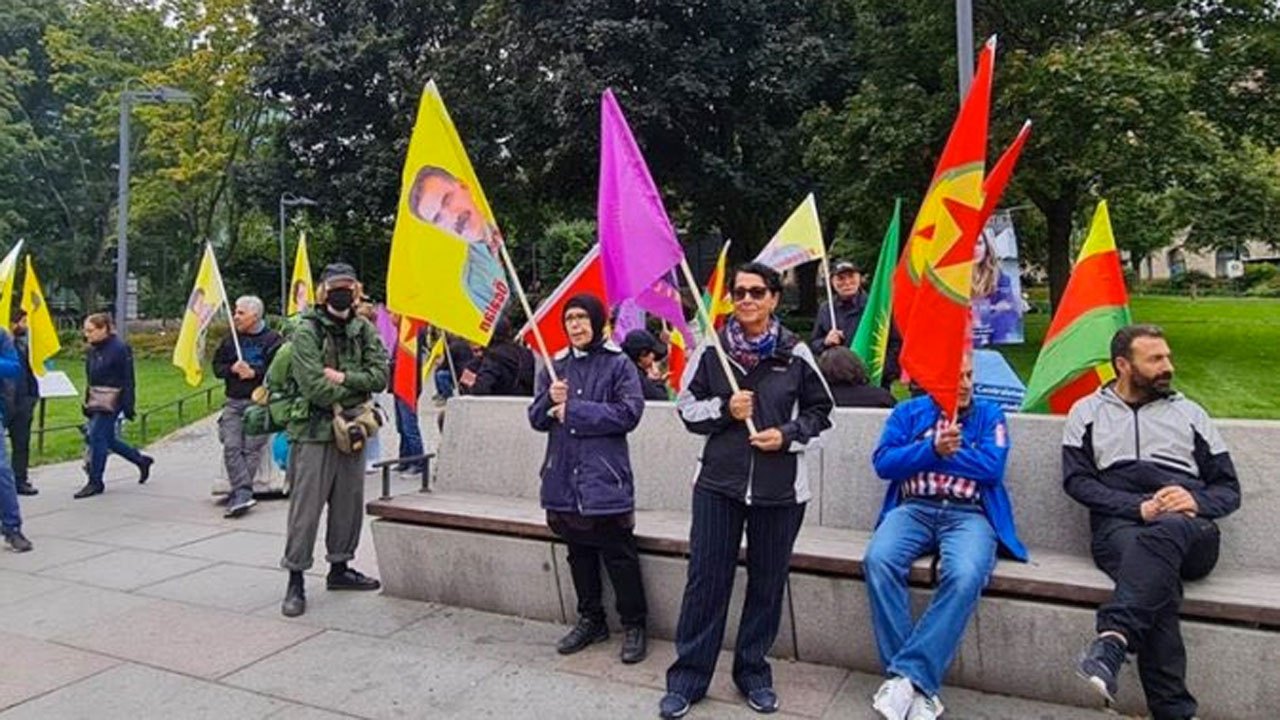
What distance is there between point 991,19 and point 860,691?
17929 millimetres

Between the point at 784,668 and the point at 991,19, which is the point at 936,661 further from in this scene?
the point at 991,19

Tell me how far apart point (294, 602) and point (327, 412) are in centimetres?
114

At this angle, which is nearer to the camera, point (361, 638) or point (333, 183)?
point (361, 638)

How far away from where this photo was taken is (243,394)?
8438 mm

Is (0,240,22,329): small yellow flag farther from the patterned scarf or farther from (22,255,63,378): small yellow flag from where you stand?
the patterned scarf

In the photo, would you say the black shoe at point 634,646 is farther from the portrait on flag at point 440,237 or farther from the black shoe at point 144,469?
the black shoe at point 144,469

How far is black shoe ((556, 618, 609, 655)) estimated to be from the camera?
4.78 metres

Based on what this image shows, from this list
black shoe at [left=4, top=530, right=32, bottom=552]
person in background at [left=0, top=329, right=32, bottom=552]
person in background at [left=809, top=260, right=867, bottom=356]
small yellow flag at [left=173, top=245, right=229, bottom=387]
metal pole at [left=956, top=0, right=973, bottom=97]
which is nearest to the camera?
person in background at [left=0, top=329, right=32, bottom=552]

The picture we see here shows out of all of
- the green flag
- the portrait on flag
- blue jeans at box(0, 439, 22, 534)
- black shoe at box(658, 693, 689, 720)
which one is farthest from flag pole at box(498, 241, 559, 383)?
blue jeans at box(0, 439, 22, 534)

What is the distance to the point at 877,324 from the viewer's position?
744cm

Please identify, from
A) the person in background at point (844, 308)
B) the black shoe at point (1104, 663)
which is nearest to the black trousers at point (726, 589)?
the black shoe at point (1104, 663)

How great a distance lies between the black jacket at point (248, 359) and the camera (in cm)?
830

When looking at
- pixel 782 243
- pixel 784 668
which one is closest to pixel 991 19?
pixel 782 243

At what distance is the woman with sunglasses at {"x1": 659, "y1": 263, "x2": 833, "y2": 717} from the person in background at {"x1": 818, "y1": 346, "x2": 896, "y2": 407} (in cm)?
181
